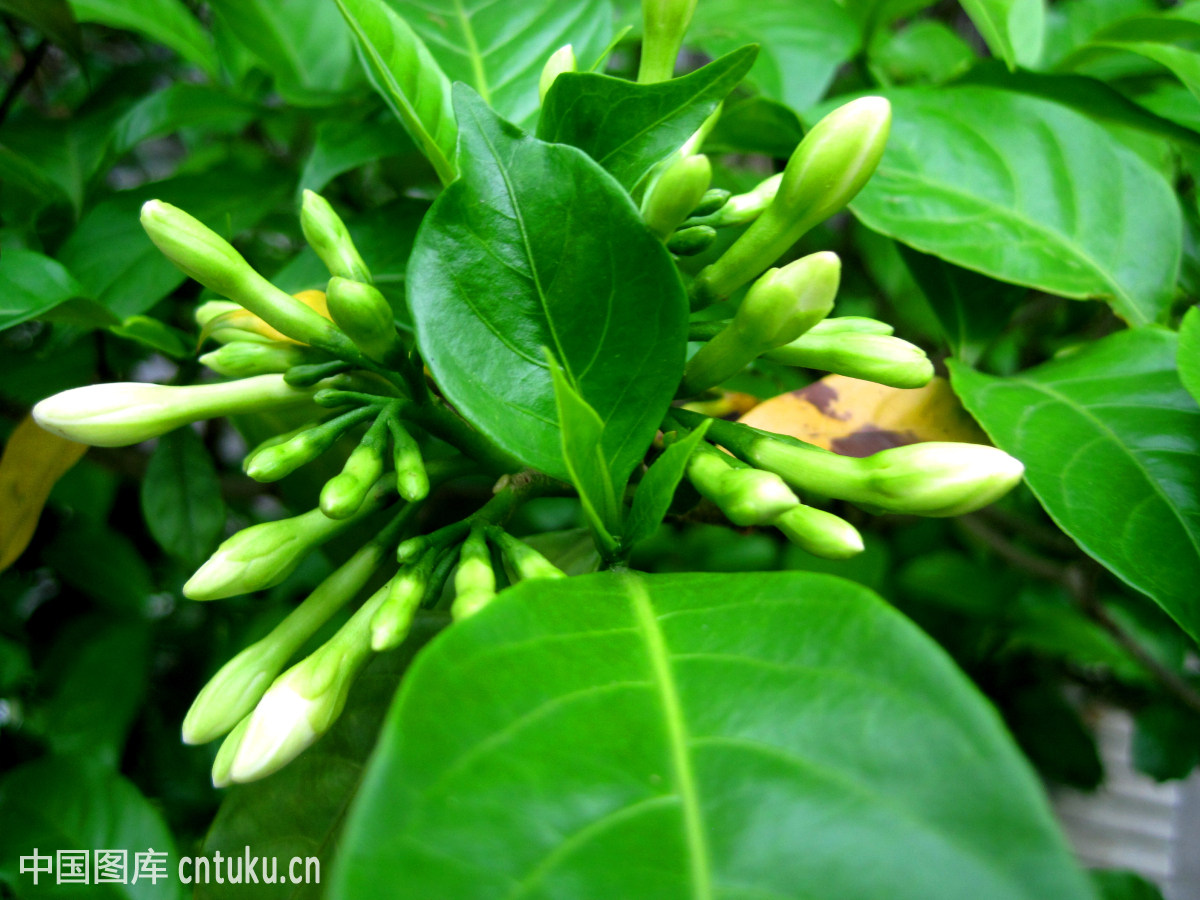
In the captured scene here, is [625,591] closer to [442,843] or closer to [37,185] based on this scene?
[442,843]

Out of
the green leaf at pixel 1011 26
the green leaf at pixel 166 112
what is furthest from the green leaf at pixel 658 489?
the green leaf at pixel 166 112

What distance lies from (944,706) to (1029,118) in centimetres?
69

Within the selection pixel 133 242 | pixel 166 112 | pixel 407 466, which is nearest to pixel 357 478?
pixel 407 466

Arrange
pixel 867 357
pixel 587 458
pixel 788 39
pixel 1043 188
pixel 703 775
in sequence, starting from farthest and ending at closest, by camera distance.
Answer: pixel 788 39 < pixel 1043 188 < pixel 867 357 < pixel 587 458 < pixel 703 775

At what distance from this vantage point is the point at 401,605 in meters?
0.46

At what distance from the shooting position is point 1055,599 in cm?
157

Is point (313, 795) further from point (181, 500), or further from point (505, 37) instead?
point (505, 37)

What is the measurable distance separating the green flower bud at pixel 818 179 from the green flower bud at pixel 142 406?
0.34m

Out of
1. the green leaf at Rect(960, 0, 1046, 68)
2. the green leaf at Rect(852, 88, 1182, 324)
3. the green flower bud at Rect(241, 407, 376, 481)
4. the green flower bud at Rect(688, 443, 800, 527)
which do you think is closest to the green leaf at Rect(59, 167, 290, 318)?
the green flower bud at Rect(241, 407, 376, 481)

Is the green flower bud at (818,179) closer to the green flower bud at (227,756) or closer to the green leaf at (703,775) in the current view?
the green leaf at (703,775)

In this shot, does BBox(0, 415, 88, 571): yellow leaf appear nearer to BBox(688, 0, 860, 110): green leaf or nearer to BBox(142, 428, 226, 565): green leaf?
BBox(142, 428, 226, 565): green leaf

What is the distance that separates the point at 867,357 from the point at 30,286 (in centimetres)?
64

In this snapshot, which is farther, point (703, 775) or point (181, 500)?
point (181, 500)

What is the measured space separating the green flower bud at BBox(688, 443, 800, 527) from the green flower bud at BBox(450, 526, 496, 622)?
5.4 inches
